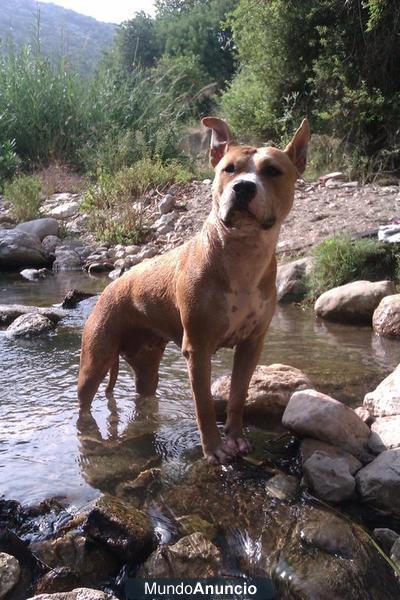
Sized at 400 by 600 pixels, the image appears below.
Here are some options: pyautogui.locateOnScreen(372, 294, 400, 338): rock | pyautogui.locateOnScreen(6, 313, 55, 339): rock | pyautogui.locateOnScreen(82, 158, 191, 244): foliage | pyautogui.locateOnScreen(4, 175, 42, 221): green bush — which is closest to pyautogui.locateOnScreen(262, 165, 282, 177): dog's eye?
pyautogui.locateOnScreen(372, 294, 400, 338): rock

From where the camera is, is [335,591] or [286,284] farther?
[286,284]

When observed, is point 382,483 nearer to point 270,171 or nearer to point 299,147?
point 270,171

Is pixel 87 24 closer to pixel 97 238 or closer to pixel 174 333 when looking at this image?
pixel 97 238

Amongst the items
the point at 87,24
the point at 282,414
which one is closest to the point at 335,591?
the point at 282,414

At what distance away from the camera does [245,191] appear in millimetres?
3502

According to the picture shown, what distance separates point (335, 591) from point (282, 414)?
1.74 m

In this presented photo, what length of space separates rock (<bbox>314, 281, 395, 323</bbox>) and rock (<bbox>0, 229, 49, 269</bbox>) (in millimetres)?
7059

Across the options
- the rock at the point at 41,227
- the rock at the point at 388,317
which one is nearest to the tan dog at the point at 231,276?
the rock at the point at 388,317

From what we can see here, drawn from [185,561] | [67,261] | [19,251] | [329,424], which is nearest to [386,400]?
[329,424]

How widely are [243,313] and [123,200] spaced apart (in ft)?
35.5

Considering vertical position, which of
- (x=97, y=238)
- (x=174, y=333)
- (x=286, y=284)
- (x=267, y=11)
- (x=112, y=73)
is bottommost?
(x=97, y=238)

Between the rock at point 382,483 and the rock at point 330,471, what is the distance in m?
0.07

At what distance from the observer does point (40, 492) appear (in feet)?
12.2

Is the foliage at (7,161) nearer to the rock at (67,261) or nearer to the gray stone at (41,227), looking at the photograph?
the gray stone at (41,227)
